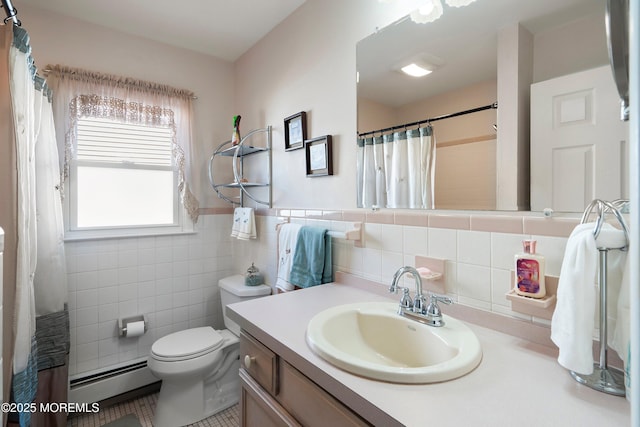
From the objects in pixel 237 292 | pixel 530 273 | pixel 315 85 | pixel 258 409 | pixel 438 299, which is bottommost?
pixel 258 409

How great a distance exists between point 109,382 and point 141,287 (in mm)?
604

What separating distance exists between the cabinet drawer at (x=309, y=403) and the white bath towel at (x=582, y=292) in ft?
1.59

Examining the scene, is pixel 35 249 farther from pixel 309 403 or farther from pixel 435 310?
pixel 435 310

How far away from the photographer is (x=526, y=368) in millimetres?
789

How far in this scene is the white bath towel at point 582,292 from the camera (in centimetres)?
69

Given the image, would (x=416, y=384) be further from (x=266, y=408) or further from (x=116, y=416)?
(x=116, y=416)

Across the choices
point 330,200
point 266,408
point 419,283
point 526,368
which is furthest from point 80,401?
point 526,368

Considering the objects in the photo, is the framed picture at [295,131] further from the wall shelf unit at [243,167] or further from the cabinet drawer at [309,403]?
the cabinet drawer at [309,403]

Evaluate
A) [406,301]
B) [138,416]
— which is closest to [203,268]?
[138,416]

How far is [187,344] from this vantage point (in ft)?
6.19

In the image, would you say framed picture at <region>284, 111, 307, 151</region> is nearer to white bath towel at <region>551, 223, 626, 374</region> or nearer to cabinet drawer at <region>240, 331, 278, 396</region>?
cabinet drawer at <region>240, 331, 278, 396</region>

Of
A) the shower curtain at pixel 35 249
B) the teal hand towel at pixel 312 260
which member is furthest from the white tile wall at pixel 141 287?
the teal hand towel at pixel 312 260

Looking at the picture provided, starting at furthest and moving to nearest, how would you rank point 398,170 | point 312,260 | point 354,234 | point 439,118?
point 312,260 → point 354,234 → point 398,170 → point 439,118

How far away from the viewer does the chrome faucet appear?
102cm
